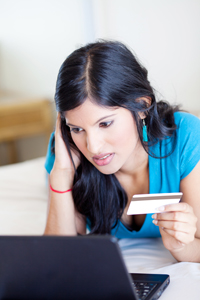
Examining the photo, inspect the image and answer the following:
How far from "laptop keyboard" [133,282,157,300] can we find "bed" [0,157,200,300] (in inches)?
1.5

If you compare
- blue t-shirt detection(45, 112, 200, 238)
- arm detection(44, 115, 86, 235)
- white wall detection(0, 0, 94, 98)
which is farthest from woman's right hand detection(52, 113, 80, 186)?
white wall detection(0, 0, 94, 98)

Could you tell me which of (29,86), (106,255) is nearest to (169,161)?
(106,255)

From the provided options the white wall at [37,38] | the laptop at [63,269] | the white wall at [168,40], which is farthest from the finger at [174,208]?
the white wall at [37,38]

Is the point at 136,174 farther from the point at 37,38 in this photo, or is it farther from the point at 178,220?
the point at 37,38

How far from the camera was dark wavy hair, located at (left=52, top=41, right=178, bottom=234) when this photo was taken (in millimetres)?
989

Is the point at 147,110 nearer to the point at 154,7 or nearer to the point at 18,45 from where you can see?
the point at 154,7

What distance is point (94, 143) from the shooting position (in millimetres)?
982

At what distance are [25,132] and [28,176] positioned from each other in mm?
1312

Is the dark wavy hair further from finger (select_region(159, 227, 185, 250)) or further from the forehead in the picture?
finger (select_region(159, 227, 185, 250))

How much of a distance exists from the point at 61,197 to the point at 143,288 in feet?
1.68

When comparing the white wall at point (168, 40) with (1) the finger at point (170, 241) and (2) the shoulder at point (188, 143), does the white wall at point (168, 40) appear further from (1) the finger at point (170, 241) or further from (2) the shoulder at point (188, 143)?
(1) the finger at point (170, 241)

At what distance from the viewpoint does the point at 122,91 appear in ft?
3.31

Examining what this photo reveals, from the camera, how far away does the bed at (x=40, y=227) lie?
88 cm

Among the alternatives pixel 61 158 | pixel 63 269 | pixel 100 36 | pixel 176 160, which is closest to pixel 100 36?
pixel 100 36
